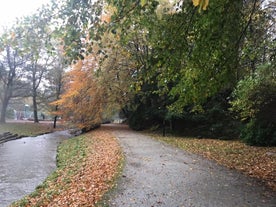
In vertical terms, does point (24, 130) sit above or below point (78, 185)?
above

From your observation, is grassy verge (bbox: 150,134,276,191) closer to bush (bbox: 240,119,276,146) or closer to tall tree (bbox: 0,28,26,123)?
bush (bbox: 240,119,276,146)

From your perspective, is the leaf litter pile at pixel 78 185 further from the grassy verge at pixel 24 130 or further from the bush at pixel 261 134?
the grassy verge at pixel 24 130

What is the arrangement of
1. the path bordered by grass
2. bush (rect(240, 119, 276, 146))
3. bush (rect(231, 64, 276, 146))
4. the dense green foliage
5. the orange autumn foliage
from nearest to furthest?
the dense green foliage, bush (rect(231, 64, 276, 146)), bush (rect(240, 119, 276, 146)), the orange autumn foliage, the path bordered by grass

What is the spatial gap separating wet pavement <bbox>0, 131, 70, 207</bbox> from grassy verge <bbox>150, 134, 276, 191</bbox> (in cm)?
614

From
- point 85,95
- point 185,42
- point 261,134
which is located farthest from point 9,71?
point 185,42

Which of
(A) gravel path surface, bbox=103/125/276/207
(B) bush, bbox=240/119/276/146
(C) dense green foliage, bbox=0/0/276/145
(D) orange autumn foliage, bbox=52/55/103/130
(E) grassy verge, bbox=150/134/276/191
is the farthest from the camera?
(D) orange autumn foliage, bbox=52/55/103/130

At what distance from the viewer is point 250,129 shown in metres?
14.5

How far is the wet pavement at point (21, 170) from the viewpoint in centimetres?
890

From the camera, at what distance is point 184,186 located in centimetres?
732

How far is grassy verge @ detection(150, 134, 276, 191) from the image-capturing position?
8688 millimetres

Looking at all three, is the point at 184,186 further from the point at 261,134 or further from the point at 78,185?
the point at 261,134

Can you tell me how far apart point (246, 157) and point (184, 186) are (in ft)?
16.3

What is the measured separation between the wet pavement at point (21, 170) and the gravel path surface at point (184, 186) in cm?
312

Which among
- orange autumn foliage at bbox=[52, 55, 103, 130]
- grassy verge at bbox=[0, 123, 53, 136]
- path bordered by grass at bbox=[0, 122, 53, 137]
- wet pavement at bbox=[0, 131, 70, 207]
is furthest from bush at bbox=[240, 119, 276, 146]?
grassy verge at bbox=[0, 123, 53, 136]
